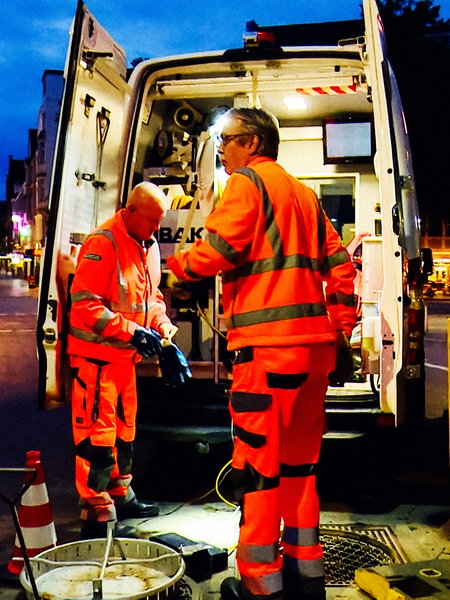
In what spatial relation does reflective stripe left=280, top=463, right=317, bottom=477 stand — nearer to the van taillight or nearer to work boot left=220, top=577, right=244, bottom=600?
work boot left=220, top=577, right=244, bottom=600

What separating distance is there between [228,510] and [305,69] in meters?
2.91

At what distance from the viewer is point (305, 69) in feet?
17.4

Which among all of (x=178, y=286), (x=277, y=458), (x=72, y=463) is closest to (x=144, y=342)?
(x=178, y=286)

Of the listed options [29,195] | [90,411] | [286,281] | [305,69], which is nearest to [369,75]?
[305,69]

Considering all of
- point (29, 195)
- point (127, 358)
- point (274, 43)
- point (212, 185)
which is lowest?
point (127, 358)

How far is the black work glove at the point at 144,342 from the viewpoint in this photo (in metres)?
4.36

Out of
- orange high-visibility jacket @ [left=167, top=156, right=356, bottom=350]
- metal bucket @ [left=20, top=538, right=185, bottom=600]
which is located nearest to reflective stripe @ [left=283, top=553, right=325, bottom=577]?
metal bucket @ [left=20, top=538, right=185, bottom=600]

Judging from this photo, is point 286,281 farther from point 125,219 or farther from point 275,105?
point 275,105

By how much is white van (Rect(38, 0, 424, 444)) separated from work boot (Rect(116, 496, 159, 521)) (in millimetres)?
436

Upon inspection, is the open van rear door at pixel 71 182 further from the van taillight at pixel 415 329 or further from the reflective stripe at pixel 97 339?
the van taillight at pixel 415 329

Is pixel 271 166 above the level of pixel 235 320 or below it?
above

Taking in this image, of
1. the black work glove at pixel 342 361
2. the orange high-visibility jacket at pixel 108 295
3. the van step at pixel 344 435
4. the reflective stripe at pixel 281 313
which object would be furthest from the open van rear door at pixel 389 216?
the orange high-visibility jacket at pixel 108 295

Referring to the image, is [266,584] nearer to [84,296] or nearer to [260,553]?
[260,553]

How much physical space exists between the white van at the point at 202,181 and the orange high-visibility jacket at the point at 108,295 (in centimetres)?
34
